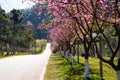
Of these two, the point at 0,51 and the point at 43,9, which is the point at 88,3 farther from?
the point at 0,51

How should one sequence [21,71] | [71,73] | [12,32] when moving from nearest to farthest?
[71,73] → [21,71] → [12,32]

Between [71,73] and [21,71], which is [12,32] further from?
[71,73]

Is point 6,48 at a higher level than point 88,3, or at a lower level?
lower

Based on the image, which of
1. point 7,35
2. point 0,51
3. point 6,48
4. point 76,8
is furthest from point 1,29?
point 76,8

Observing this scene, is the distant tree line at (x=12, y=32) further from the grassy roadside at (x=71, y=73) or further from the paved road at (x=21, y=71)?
the grassy roadside at (x=71, y=73)

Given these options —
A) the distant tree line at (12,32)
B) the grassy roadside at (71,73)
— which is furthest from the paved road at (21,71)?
the distant tree line at (12,32)

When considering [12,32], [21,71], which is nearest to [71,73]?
[21,71]

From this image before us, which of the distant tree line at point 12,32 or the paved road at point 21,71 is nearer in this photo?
the paved road at point 21,71

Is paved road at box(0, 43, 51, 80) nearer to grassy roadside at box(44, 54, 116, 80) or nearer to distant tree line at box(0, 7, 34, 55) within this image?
grassy roadside at box(44, 54, 116, 80)

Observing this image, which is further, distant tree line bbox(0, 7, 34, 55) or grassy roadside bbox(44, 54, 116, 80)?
distant tree line bbox(0, 7, 34, 55)

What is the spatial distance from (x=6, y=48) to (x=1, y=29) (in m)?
18.9

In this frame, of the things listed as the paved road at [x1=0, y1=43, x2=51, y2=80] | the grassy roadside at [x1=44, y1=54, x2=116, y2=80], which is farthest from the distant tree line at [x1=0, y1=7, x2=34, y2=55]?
the grassy roadside at [x1=44, y1=54, x2=116, y2=80]

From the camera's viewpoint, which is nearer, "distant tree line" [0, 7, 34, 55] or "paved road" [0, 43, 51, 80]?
"paved road" [0, 43, 51, 80]

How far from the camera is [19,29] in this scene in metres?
125
